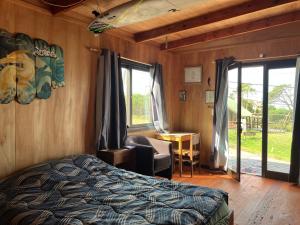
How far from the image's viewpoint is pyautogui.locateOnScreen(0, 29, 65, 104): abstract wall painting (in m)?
2.48

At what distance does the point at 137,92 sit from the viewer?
4496mm

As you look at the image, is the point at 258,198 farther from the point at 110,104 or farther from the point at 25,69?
the point at 25,69

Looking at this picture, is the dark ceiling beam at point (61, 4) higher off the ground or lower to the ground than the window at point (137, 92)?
higher

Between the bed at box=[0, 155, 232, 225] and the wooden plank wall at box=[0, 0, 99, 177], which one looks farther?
the wooden plank wall at box=[0, 0, 99, 177]

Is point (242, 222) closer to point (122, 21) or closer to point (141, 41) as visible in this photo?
point (122, 21)

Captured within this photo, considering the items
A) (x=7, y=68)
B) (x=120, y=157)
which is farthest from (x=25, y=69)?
(x=120, y=157)

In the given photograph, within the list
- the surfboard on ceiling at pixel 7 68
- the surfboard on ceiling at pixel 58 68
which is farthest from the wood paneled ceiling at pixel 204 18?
the surfboard on ceiling at pixel 7 68

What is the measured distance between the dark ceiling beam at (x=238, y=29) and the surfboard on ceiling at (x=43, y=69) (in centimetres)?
248

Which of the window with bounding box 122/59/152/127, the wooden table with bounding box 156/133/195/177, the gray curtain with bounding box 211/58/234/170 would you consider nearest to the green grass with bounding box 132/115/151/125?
the window with bounding box 122/59/152/127

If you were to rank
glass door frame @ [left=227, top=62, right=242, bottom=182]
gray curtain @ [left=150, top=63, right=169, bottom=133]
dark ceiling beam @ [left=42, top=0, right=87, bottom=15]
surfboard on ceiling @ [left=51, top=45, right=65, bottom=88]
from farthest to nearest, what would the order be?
1. gray curtain @ [left=150, top=63, right=169, bottom=133]
2. glass door frame @ [left=227, top=62, right=242, bottom=182]
3. surfboard on ceiling @ [left=51, top=45, right=65, bottom=88]
4. dark ceiling beam @ [left=42, top=0, right=87, bottom=15]

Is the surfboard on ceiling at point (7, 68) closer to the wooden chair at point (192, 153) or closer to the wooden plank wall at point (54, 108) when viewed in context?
the wooden plank wall at point (54, 108)

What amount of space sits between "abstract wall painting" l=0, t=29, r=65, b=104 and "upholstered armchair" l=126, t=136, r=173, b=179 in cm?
145

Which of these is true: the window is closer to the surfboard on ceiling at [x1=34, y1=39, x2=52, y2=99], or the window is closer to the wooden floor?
the wooden floor

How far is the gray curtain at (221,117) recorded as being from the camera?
4.56 metres
